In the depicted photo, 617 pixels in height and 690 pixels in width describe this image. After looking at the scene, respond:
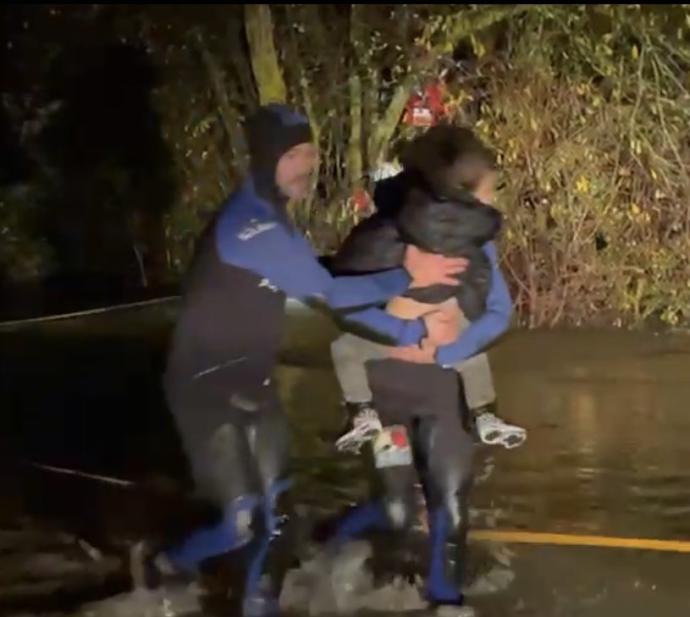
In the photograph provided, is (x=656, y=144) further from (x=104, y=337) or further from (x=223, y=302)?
(x=223, y=302)

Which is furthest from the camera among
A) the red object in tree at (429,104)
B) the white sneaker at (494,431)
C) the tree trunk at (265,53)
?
the tree trunk at (265,53)

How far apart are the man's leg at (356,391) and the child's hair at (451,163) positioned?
2.11 ft

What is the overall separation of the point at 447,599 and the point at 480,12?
8424mm

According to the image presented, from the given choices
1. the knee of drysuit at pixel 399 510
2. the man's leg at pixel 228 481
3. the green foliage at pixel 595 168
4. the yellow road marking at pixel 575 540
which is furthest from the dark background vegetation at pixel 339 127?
the man's leg at pixel 228 481

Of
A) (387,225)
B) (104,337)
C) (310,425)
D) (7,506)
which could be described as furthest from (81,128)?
(387,225)

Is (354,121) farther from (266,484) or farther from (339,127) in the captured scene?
(266,484)

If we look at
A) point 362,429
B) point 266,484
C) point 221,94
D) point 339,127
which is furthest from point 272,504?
point 221,94

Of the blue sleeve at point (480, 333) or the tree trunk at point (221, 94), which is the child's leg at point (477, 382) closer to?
the blue sleeve at point (480, 333)

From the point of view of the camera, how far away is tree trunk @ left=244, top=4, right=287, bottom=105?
16.1 metres

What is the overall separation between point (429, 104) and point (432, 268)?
881 cm

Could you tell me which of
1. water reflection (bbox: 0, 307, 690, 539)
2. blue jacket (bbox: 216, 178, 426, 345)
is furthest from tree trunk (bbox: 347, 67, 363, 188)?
blue jacket (bbox: 216, 178, 426, 345)

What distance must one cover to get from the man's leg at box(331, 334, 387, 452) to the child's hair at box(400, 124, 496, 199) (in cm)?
64

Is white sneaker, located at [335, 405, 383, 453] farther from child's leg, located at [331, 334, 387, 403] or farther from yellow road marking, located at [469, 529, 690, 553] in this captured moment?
yellow road marking, located at [469, 529, 690, 553]

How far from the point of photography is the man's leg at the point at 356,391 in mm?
6121
